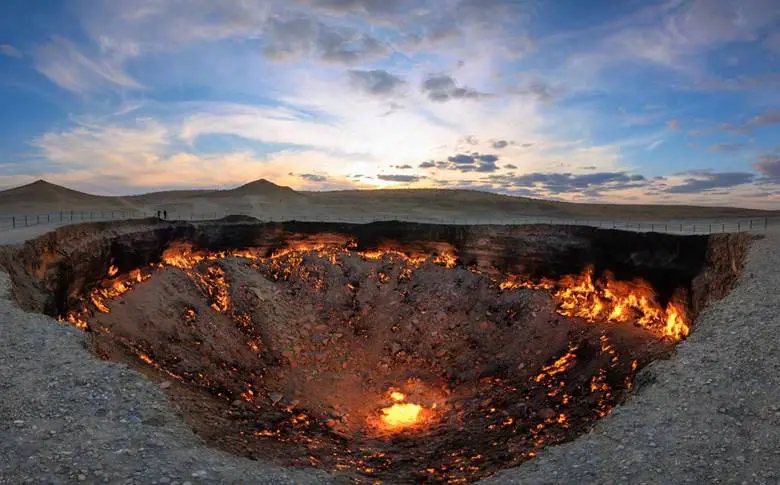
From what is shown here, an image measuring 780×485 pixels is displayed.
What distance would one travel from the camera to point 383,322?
32.4 meters

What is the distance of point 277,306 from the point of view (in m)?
32.1

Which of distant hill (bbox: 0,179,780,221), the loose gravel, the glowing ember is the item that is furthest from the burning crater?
distant hill (bbox: 0,179,780,221)

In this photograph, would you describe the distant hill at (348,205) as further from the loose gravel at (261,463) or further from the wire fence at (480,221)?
the loose gravel at (261,463)

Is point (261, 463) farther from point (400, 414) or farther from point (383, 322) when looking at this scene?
point (383, 322)

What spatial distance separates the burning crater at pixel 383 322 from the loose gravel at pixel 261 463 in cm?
257

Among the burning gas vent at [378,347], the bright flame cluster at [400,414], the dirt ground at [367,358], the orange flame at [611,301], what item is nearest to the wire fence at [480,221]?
the orange flame at [611,301]

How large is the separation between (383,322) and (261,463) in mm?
22169

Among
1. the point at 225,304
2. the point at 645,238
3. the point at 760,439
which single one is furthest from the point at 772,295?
the point at 225,304

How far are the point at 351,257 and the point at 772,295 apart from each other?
2628 cm

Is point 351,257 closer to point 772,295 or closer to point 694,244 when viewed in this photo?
point 694,244

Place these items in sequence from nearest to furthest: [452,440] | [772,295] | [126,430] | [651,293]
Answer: [126,430] < [772,295] < [452,440] < [651,293]

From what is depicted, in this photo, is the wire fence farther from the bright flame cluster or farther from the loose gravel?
the bright flame cluster

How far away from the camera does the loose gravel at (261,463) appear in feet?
28.5

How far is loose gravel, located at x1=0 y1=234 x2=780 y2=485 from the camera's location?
8695 mm
